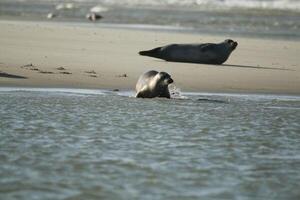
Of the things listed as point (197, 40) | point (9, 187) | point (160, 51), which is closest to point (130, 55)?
point (160, 51)

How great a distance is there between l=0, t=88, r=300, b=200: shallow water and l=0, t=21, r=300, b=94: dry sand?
1.19m

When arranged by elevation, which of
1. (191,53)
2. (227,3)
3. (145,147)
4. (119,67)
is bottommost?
(145,147)

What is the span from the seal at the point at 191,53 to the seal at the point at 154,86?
373 cm

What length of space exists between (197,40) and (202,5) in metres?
51.9

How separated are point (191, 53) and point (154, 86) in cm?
395

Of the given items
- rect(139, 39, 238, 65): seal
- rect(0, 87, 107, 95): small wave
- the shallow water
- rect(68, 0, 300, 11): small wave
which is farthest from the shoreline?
rect(68, 0, 300, 11): small wave

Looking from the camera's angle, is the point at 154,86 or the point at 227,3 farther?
the point at 227,3

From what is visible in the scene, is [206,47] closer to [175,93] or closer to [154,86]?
[175,93]

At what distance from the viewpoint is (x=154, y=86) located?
1164 centimetres

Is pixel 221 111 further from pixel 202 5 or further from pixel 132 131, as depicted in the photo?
pixel 202 5

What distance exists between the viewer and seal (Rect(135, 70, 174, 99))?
38.1 feet

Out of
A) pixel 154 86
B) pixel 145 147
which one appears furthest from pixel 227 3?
pixel 145 147

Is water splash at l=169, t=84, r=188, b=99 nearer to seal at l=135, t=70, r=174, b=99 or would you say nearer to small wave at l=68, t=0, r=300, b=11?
seal at l=135, t=70, r=174, b=99

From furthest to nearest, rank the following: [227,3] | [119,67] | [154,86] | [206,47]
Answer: [227,3] → [206,47] → [119,67] → [154,86]
